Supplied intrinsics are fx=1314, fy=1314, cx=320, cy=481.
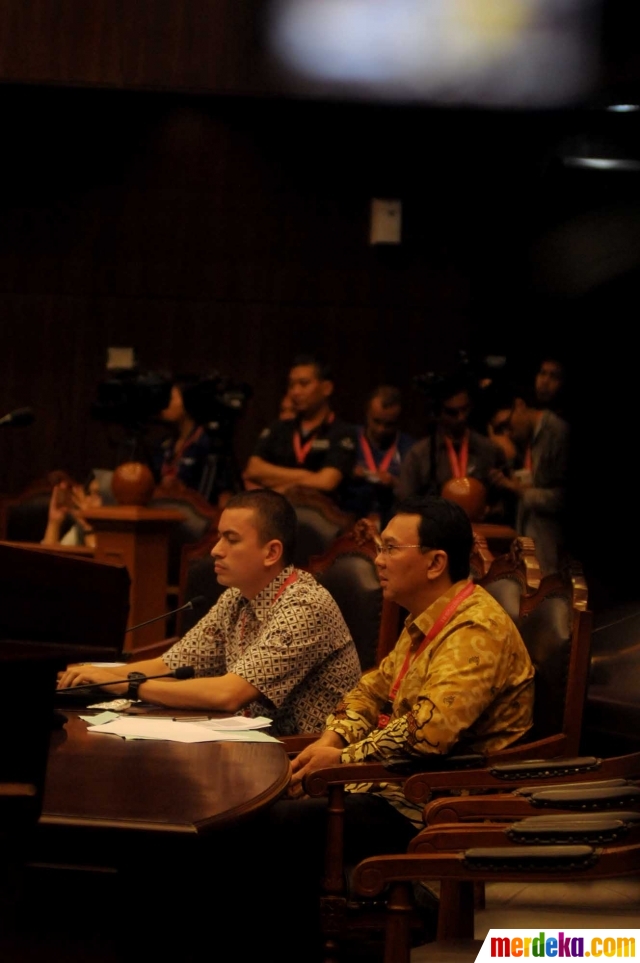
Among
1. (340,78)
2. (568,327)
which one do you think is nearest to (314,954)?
(340,78)

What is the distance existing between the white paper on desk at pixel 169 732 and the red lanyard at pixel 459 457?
2806 millimetres

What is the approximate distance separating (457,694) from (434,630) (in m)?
0.23

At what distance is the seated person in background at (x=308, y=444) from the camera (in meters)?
5.77

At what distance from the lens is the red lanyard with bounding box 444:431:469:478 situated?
5.38 metres

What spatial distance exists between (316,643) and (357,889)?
1125mm

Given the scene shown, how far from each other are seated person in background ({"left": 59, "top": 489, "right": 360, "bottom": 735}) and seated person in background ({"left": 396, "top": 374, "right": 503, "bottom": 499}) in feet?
7.40

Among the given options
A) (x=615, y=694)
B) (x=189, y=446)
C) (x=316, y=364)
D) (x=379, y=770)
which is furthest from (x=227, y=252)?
(x=379, y=770)

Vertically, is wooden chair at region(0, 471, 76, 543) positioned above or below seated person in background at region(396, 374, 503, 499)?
below

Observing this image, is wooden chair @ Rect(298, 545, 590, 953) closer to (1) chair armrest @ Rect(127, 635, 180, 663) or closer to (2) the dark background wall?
(1) chair armrest @ Rect(127, 635, 180, 663)

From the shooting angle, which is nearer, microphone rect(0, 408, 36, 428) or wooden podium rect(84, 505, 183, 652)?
microphone rect(0, 408, 36, 428)

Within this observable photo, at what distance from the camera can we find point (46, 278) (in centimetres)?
894

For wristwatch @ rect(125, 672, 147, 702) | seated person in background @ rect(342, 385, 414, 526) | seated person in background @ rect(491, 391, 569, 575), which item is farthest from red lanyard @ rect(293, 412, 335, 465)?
wristwatch @ rect(125, 672, 147, 702)

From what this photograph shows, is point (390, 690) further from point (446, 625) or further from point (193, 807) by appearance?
point (193, 807)

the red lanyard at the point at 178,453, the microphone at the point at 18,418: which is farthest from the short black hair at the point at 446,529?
the red lanyard at the point at 178,453
